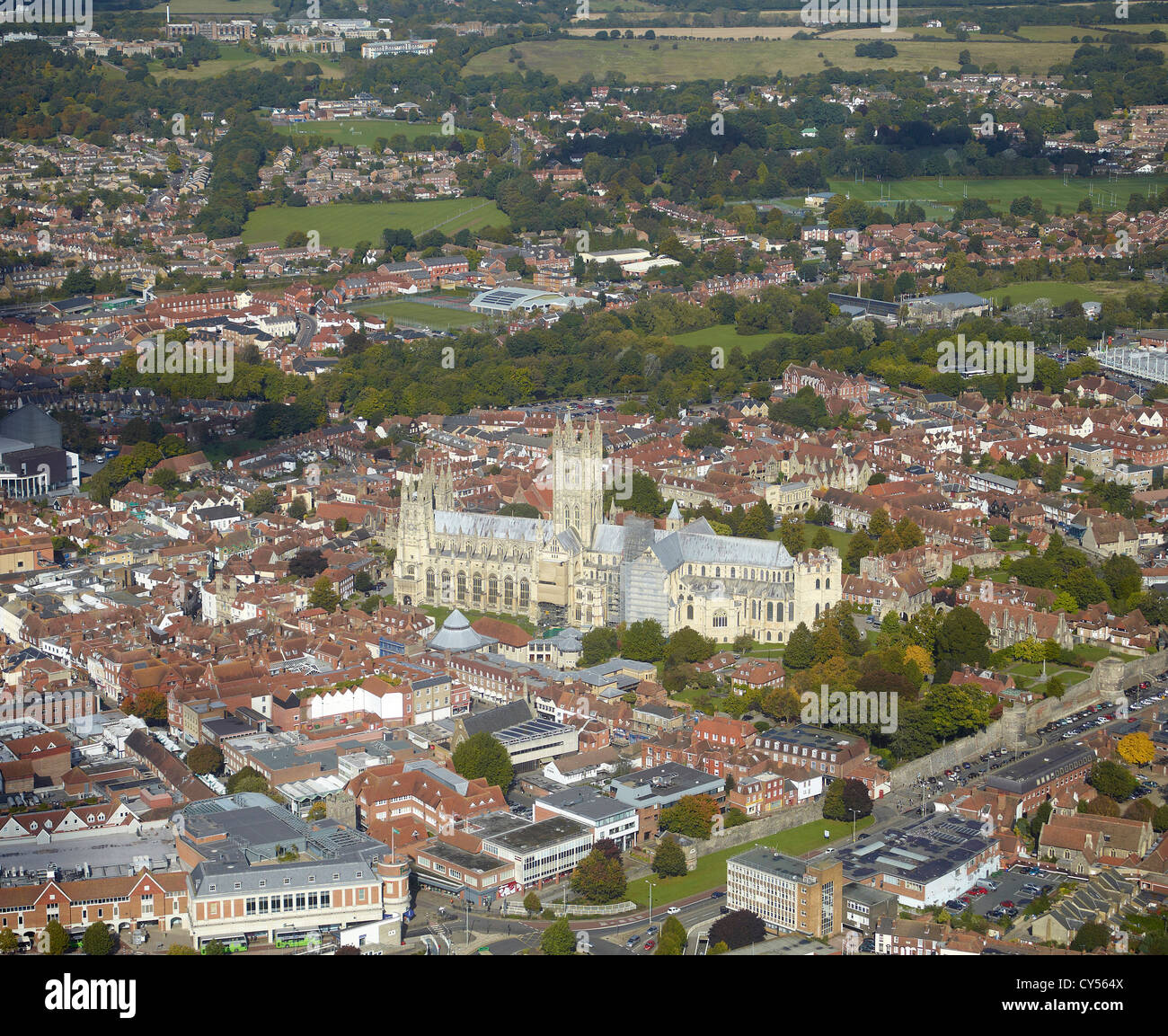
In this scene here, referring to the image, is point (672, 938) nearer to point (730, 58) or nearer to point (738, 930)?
point (738, 930)

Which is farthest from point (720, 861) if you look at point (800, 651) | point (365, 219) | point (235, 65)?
point (235, 65)

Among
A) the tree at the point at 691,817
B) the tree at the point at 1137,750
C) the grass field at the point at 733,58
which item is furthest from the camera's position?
the grass field at the point at 733,58

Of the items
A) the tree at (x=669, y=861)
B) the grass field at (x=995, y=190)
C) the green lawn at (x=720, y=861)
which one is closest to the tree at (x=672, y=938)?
the green lawn at (x=720, y=861)

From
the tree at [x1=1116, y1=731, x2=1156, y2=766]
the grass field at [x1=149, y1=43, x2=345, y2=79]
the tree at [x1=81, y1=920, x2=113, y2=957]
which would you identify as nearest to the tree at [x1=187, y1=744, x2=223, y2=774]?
the tree at [x1=81, y1=920, x2=113, y2=957]

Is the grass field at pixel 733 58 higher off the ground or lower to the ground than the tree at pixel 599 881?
higher

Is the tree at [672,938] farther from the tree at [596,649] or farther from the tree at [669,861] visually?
the tree at [596,649]

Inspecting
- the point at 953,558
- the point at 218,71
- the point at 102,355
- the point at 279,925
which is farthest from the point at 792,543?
the point at 218,71

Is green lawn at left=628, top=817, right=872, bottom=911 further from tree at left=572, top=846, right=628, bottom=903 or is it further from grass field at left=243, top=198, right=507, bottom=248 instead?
grass field at left=243, top=198, right=507, bottom=248
